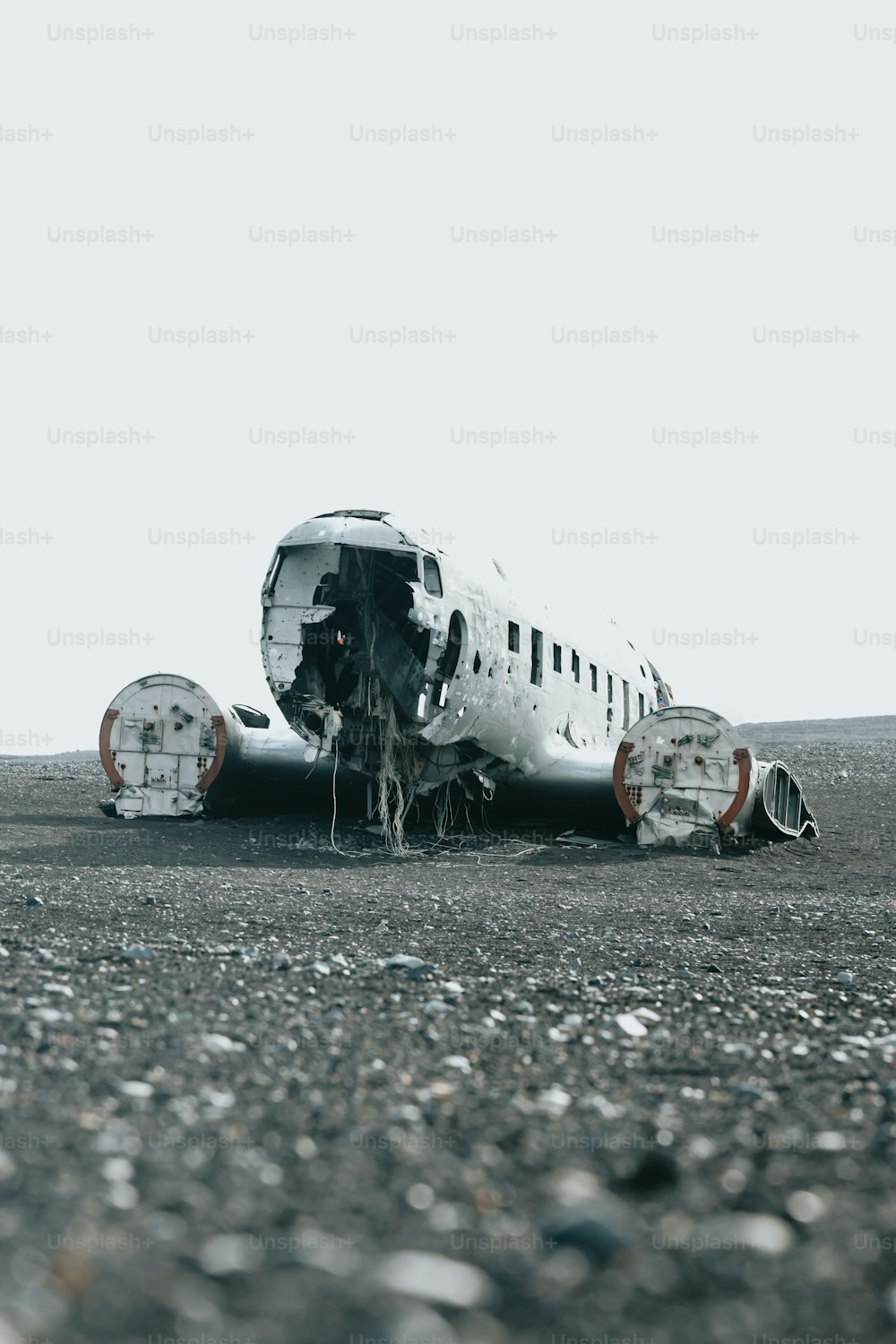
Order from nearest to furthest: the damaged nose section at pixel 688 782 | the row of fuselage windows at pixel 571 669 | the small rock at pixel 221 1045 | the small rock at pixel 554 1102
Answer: the small rock at pixel 554 1102 < the small rock at pixel 221 1045 < the damaged nose section at pixel 688 782 < the row of fuselage windows at pixel 571 669

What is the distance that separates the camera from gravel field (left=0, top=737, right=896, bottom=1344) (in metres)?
2.85

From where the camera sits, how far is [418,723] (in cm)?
1644

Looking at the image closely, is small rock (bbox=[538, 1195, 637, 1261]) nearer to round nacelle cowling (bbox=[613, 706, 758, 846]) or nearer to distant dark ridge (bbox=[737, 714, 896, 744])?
round nacelle cowling (bbox=[613, 706, 758, 846])

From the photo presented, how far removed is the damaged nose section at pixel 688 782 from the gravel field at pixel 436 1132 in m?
7.43

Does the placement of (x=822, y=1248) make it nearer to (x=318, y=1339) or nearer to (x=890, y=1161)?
(x=890, y=1161)

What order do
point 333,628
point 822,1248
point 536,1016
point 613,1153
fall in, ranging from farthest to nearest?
point 333,628 → point 536,1016 → point 613,1153 → point 822,1248

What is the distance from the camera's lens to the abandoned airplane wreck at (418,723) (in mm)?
16188

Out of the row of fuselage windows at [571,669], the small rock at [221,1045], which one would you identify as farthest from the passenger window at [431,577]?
the small rock at [221,1045]

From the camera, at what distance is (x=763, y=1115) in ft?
15.3

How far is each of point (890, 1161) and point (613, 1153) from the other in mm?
979

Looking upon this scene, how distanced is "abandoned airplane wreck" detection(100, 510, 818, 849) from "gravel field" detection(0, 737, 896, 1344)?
6427 millimetres

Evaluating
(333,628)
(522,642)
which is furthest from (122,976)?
(522,642)

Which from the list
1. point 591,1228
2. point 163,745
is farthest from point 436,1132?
point 163,745

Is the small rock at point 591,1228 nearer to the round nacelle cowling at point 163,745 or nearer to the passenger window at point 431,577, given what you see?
the passenger window at point 431,577
